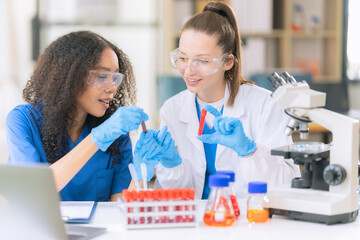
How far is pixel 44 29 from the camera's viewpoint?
494 cm

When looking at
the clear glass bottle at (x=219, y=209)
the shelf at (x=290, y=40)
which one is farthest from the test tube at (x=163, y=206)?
the shelf at (x=290, y=40)

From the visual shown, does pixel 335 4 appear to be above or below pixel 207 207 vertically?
above

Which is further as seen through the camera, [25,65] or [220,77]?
[25,65]

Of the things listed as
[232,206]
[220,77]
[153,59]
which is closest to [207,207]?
[232,206]

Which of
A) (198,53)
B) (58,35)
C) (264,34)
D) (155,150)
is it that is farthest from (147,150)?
(58,35)

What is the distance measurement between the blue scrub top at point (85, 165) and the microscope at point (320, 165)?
78 cm

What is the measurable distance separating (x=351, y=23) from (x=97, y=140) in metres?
4.00

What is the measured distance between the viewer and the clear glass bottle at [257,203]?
149 cm

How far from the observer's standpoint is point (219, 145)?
210cm

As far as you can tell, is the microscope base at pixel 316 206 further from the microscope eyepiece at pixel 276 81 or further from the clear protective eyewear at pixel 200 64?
the clear protective eyewear at pixel 200 64

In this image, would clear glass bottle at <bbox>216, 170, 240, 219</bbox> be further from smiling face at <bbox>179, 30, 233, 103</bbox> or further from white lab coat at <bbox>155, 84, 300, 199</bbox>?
smiling face at <bbox>179, 30, 233, 103</bbox>

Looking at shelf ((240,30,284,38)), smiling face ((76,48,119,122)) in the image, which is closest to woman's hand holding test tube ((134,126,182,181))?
smiling face ((76,48,119,122))

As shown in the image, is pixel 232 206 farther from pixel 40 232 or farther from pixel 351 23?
pixel 351 23

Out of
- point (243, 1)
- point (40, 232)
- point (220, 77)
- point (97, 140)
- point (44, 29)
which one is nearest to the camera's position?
point (40, 232)
